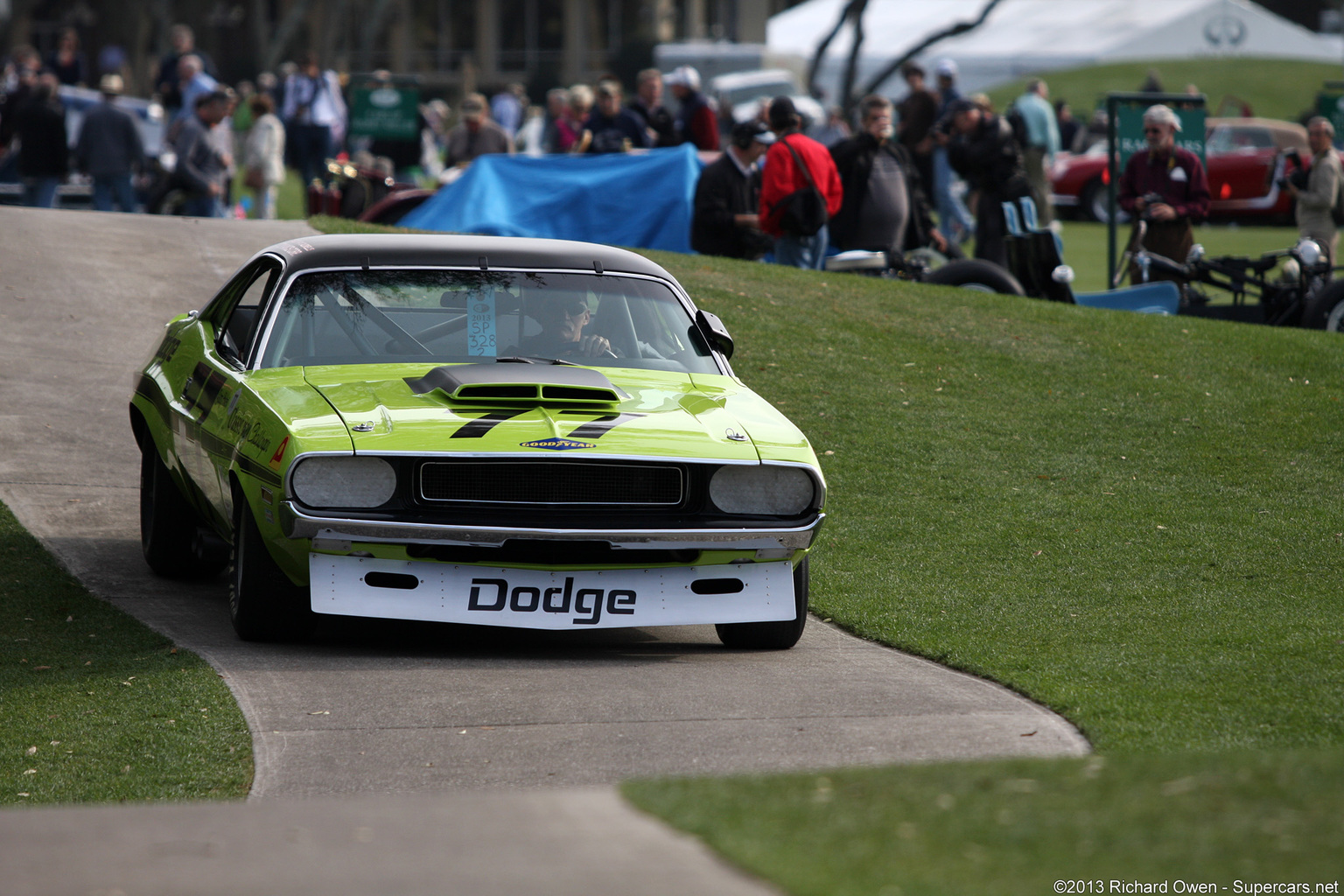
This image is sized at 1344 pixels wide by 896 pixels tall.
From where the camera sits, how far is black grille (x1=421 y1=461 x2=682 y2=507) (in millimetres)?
5547

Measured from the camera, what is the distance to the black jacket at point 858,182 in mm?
13836

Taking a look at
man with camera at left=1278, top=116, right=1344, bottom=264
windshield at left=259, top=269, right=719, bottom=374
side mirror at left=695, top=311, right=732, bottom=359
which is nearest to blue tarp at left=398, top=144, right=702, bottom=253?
man with camera at left=1278, top=116, right=1344, bottom=264

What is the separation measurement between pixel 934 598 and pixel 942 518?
1473 millimetres

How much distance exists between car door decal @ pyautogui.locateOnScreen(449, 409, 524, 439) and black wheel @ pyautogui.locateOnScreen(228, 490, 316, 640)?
0.81 m

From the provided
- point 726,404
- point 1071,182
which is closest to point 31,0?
point 1071,182

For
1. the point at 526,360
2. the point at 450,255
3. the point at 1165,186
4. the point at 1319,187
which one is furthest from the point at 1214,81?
the point at 526,360

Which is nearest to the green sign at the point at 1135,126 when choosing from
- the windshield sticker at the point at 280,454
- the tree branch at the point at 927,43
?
the windshield sticker at the point at 280,454

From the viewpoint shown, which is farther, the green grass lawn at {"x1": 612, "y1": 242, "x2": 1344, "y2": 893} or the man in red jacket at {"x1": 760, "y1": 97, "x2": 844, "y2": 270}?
the man in red jacket at {"x1": 760, "y1": 97, "x2": 844, "y2": 270}

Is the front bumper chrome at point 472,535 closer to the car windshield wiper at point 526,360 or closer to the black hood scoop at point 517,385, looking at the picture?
the black hood scoop at point 517,385

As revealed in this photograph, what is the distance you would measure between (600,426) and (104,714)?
1.88 metres

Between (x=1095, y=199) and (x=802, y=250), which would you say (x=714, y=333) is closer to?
(x=802, y=250)

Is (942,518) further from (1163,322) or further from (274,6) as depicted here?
(274,6)

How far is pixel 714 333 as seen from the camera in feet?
22.4

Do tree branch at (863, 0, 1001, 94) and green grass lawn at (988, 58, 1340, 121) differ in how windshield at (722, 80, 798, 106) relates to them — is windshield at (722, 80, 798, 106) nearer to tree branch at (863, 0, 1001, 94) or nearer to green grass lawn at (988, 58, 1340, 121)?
tree branch at (863, 0, 1001, 94)
